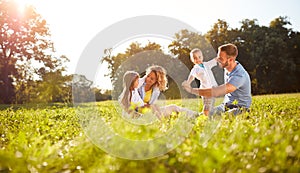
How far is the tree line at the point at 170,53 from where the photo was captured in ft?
112

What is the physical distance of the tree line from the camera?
34125mm

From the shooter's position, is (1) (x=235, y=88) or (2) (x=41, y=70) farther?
(2) (x=41, y=70)

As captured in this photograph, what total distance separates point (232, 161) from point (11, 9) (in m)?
35.4

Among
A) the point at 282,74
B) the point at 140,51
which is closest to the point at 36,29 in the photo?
the point at 140,51

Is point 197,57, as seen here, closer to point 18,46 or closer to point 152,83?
point 152,83

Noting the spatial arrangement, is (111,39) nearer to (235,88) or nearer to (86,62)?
(86,62)

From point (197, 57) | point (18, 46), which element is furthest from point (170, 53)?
point (197, 57)

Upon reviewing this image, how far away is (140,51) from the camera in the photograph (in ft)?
113

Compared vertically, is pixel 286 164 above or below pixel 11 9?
below

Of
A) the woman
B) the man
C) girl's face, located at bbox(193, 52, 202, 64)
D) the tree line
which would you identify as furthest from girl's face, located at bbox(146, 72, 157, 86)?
the tree line

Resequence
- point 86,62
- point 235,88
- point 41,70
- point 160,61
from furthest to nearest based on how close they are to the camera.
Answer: point 41,70
point 160,61
point 86,62
point 235,88

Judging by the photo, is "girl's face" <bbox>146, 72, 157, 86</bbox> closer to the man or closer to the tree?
the man

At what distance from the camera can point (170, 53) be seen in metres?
37.2

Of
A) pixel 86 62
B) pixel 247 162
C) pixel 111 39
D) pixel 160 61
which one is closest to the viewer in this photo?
Result: pixel 247 162
